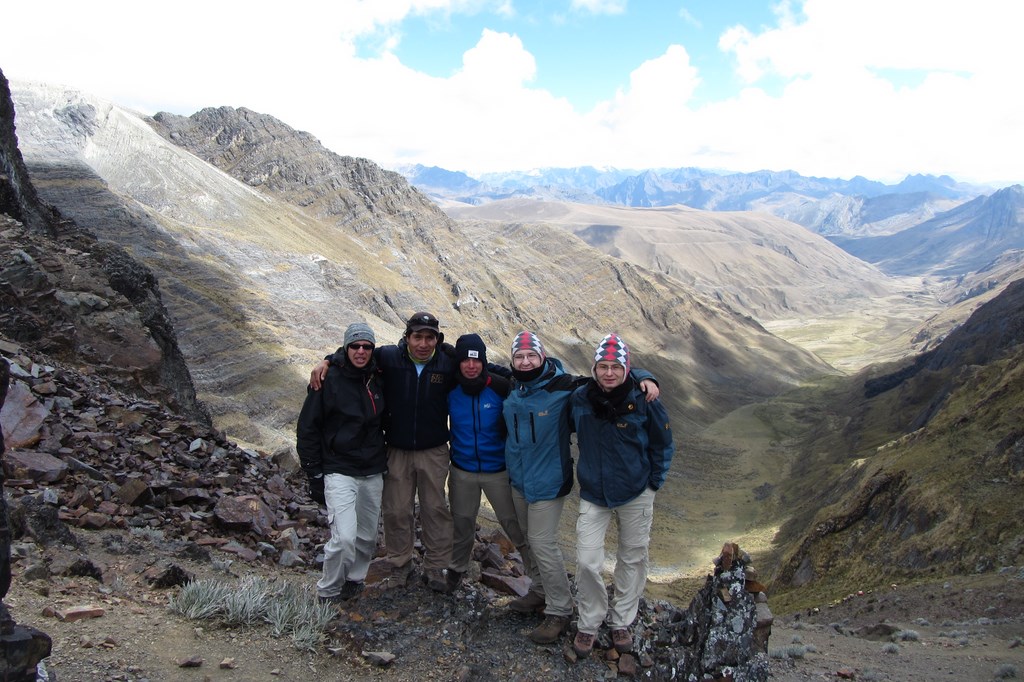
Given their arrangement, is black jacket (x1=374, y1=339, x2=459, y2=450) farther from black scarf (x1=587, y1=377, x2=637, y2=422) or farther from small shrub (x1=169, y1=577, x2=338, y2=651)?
small shrub (x1=169, y1=577, x2=338, y2=651)

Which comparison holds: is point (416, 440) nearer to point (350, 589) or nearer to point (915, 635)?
point (350, 589)

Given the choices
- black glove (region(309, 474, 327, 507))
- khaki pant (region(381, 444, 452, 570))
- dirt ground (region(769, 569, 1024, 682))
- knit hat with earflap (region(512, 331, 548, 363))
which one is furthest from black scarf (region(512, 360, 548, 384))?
dirt ground (region(769, 569, 1024, 682))

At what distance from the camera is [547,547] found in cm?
666

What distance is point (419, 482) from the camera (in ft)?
23.7

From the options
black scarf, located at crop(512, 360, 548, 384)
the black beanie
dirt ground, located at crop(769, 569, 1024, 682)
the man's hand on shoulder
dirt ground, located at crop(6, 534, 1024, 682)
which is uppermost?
the black beanie

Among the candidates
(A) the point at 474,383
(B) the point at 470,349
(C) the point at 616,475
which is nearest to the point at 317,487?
(A) the point at 474,383

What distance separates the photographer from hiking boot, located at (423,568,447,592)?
7.30 m

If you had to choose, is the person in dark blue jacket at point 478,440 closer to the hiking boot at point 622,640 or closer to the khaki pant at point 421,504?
the khaki pant at point 421,504

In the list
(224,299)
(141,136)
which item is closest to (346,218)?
(141,136)

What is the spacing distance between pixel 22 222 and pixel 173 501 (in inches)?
453

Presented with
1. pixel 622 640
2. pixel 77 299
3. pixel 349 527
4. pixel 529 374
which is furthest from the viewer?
pixel 77 299

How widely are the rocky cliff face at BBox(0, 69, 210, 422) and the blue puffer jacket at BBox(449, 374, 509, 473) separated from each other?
1056 centimetres

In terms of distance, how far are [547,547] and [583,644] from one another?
1.00 m

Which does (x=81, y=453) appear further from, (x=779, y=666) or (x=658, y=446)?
(x=779, y=666)
